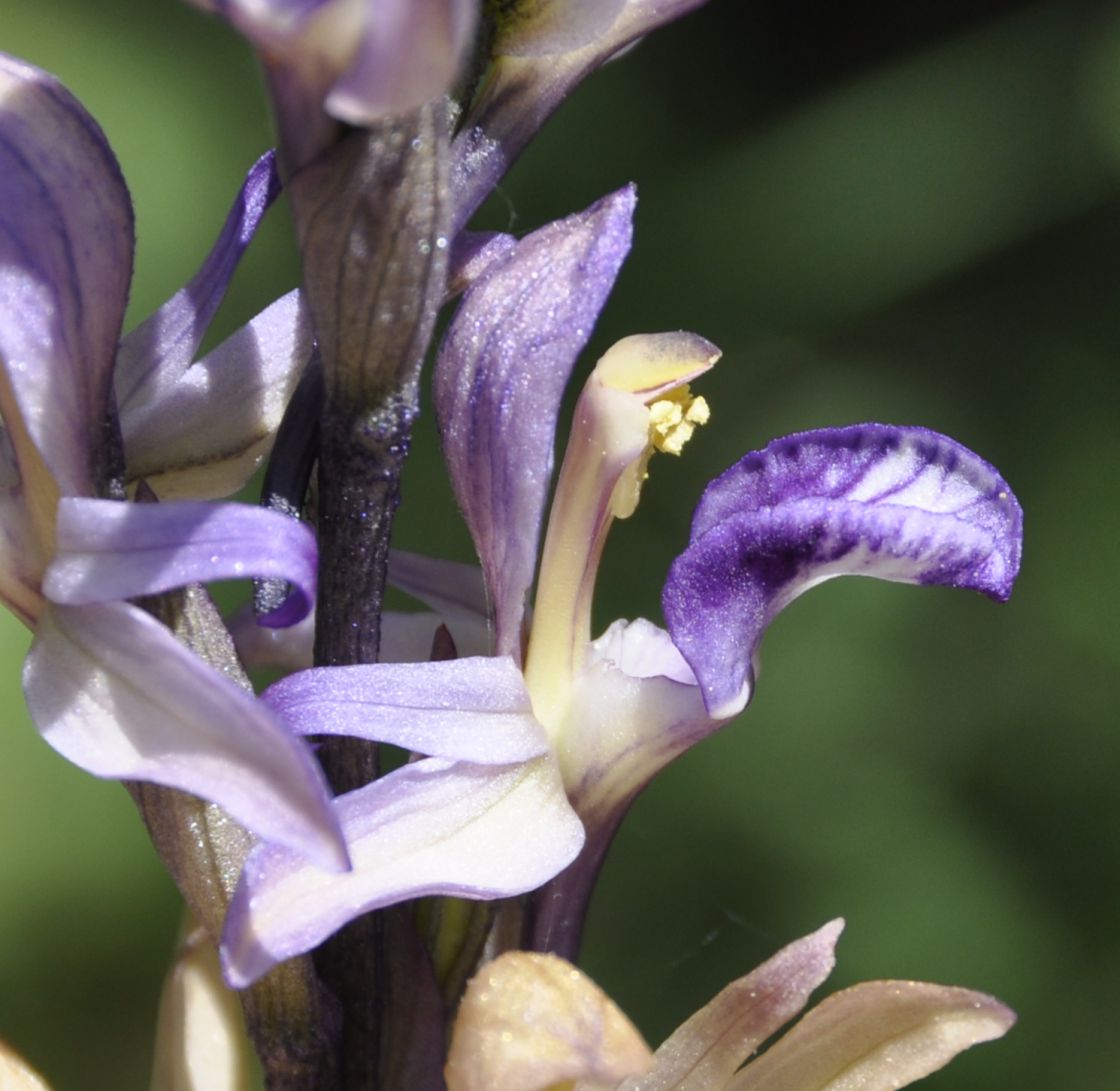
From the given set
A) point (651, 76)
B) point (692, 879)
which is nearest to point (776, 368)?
point (651, 76)

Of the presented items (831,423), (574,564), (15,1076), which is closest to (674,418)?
(574,564)

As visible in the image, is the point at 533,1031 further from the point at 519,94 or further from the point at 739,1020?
the point at 519,94

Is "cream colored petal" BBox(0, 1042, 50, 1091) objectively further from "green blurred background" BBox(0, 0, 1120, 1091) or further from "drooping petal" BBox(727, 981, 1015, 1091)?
"green blurred background" BBox(0, 0, 1120, 1091)

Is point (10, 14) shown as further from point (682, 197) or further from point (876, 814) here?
point (876, 814)

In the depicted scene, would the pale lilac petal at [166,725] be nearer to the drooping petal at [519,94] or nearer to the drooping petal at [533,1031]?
the drooping petal at [533,1031]

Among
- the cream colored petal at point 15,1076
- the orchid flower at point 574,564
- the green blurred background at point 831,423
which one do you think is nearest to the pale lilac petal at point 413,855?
the orchid flower at point 574,564

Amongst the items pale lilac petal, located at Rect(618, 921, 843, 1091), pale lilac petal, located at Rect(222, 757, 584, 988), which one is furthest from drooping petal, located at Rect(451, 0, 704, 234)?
pale lilac petal, located at Rect(618, 921, 843, 1091)
